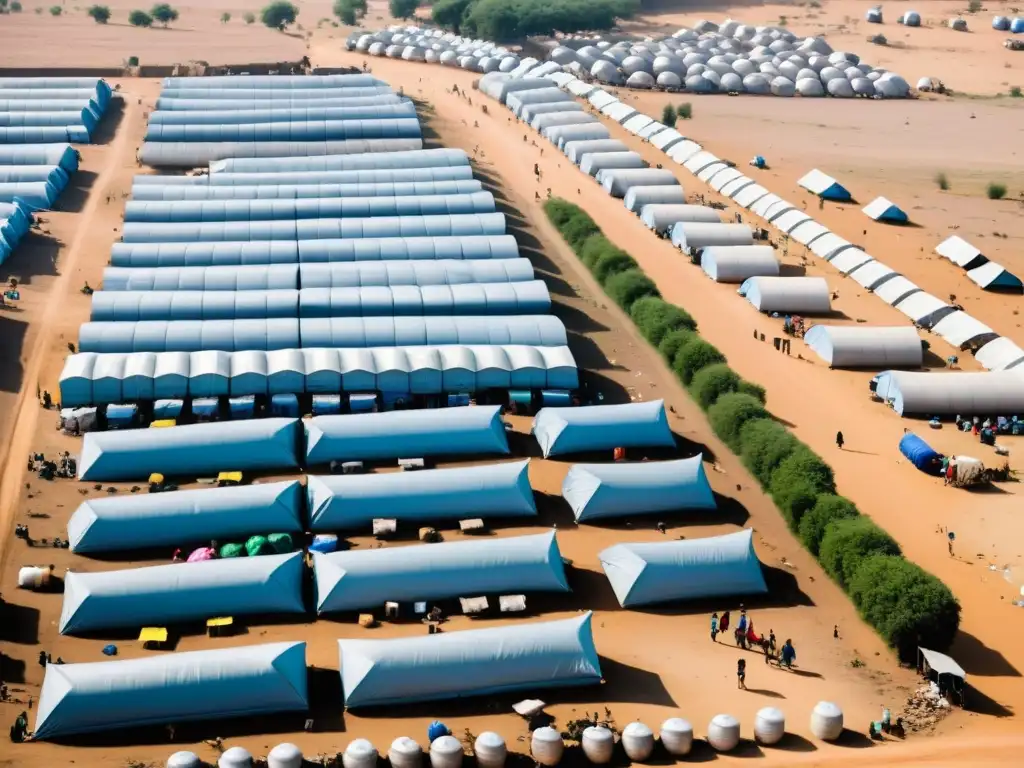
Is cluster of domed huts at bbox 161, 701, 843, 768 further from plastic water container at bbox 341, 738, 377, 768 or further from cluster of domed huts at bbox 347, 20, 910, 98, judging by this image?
cluster of domed huts at bbox 347, 20, 910, 98

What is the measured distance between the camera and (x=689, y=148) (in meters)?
96.4

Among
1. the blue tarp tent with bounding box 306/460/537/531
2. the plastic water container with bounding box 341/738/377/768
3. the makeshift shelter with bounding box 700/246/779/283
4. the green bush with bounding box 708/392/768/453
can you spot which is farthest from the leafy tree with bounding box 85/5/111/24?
the plastic water container with bounding box 341/738/377/768

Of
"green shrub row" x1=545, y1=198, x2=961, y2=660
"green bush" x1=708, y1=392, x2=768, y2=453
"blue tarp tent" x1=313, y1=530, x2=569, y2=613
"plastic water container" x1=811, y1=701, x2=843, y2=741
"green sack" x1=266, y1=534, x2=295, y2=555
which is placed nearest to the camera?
"plastic water container" x1=811, y1=701, x2=843, y2=741

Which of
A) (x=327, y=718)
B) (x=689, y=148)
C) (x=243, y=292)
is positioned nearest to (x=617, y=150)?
(x=689, y=148)

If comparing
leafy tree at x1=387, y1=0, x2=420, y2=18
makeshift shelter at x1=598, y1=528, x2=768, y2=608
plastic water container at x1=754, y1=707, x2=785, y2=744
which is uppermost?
leafy tree at x1=387, y1=0, x2=420, y2=18

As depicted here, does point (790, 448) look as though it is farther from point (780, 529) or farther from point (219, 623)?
point (219, 623)

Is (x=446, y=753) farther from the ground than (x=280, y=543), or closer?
closer

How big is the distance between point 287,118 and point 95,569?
196 feet

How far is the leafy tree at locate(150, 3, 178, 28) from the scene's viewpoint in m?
145

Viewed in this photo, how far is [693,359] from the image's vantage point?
199 ft

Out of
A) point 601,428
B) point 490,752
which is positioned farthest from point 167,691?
point 601,428

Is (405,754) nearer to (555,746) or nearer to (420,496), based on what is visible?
(555,746)

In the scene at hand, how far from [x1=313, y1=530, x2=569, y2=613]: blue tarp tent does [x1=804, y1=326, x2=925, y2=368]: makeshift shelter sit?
973 inches

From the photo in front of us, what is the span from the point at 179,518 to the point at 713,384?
24.5 metres
